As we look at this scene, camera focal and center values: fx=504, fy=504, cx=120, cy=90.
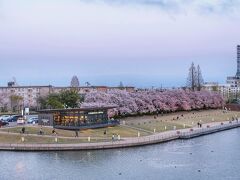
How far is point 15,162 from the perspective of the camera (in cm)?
6762

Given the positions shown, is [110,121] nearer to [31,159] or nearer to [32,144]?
[32,144]

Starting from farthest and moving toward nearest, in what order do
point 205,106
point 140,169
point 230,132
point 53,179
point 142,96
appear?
point 205,106, point 142,96, point 230,132, point 140,169, point 53,179

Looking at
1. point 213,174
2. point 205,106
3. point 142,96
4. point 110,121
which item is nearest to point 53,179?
point 213,174

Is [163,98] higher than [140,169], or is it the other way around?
[163,98]

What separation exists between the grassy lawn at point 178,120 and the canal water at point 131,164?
949 inches

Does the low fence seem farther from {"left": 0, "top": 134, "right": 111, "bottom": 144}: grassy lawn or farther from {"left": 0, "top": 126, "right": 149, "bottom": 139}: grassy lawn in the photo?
{"left": 0, "top": 134, "right": 111, "bottom": 144}: grassy lawn

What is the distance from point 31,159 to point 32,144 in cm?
862

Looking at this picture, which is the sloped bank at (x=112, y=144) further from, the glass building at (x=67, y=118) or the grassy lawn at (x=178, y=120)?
the glass building at (x=67, y=118)

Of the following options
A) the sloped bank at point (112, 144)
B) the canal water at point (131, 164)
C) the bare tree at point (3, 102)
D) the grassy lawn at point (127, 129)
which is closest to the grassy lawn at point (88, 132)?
the grassy lawn at point (127, 129)

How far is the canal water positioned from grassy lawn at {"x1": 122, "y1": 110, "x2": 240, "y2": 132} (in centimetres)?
2411

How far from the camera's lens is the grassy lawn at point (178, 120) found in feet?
355

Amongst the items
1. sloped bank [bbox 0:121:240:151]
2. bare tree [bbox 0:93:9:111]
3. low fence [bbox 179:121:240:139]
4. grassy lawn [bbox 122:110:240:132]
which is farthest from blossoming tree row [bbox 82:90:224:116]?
bare tree [bbox 0:93:9:111]

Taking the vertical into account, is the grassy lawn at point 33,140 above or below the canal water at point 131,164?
above

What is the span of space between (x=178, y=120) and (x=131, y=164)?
5885 centimetres
